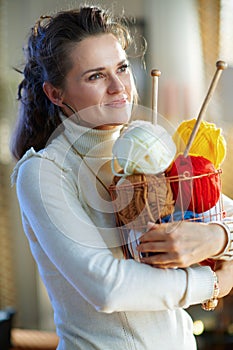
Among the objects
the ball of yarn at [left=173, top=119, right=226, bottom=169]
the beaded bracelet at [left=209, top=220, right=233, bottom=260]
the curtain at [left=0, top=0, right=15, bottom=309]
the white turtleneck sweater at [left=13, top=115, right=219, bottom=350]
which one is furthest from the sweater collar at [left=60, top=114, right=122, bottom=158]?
the curtain at [left=0, top=0, right=15, bottom=309]

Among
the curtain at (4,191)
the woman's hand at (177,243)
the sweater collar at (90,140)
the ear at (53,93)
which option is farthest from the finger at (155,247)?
the curtain at (4,191)

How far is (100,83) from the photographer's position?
102 cm

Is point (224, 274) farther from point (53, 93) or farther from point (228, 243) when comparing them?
point (53, 93)

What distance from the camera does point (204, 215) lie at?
94 centimetres

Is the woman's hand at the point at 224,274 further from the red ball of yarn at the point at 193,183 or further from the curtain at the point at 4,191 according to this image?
the curtain at the point at 4,191

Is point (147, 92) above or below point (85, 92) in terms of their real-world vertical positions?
below

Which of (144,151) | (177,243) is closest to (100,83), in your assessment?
(144,151)

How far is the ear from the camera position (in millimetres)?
1104

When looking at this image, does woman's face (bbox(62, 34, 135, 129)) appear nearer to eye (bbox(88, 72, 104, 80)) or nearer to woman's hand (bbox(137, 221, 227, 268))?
eye (bbox(88, 72, 104, 80))

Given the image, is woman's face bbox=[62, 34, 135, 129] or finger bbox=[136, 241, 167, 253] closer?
finger bbox=[136, 241, 167, 253]

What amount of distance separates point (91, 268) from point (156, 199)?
0.48 feet

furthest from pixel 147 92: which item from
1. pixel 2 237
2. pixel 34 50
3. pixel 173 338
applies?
pixel 173 338

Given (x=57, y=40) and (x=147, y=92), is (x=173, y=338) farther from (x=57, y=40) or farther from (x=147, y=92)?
(x=147, y=92)

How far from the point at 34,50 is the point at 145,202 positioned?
0.44m
